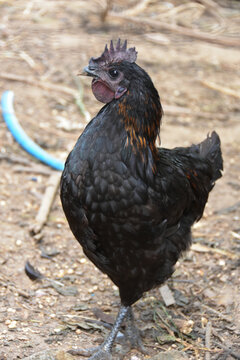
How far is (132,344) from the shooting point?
3922mm

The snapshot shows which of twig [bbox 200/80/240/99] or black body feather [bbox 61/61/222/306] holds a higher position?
twig [bbox 200/80/240/99]

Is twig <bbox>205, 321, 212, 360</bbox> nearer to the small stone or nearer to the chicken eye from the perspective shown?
the small stone

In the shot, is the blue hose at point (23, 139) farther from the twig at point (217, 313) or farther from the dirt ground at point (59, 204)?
the twig at point (217, 313)

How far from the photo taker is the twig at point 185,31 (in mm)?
8281

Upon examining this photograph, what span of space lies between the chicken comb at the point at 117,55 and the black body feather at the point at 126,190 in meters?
0.06

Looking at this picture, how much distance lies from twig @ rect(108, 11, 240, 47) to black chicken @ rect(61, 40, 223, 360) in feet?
17.3

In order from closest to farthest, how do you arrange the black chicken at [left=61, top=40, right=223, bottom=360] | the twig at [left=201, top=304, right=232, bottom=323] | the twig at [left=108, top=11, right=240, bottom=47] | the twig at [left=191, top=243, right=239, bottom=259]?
Answer: 1. the black chicken at [left=61, top=40, right=223, bottom=360]
2. the twig at [left=201, top=304, right=232, bottom=323]
3. the twig at [left=191, top=243, right=239, bottom=259]
4. the twig at [left=108, top=11, right=240, bottom=47]

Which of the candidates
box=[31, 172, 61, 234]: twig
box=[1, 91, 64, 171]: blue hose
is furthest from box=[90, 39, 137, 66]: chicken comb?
box=[1, 91, 64, 171]: blue hose

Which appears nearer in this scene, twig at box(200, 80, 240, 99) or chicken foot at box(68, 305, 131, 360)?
chicken foot at box(68, 305, 131, 360)

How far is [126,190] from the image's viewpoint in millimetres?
3248

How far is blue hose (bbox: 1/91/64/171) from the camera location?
6.11 m

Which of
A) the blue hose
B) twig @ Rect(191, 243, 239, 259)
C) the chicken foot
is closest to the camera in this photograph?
the chicken foot

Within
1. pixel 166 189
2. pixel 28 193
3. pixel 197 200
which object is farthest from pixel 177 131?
pixel 166 189

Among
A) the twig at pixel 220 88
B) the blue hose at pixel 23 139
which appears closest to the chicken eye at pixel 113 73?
the blue hose at pixel 23 139
